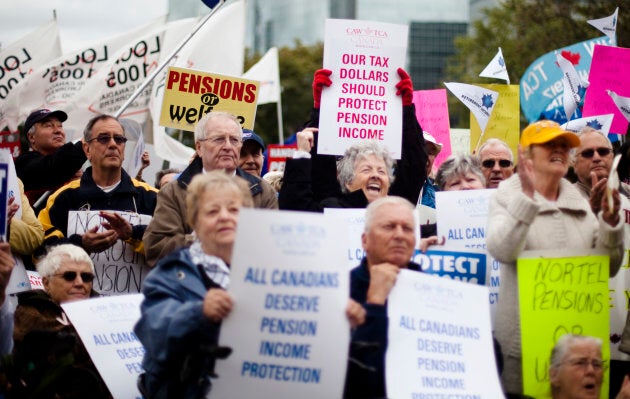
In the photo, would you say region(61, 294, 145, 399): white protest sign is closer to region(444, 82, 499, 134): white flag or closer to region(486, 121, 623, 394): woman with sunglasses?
region(486, 121, 623, 394): woman with sunglasses

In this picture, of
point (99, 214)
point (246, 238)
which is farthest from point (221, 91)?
point (246, 238)

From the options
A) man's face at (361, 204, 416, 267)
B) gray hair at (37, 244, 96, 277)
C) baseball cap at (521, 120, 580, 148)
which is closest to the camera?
man's face at (361, 204, 416, 267)

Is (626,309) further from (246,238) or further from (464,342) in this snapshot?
(246,238)

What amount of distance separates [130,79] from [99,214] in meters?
6.26

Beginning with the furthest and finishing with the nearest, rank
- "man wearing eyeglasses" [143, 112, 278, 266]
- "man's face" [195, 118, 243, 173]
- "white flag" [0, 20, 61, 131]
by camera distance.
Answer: "white flag" [0, 20, 61, 131] < "man's face" [195, 118, 243, 173] < "man wearing eyeglasses" [143, 112, 278, 266]

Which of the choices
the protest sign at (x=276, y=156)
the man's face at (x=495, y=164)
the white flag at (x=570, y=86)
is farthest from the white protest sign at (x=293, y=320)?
the protest sign at (x=276, y=156)

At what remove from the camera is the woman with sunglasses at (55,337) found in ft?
17.6

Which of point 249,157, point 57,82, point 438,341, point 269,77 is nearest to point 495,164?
point 249,157

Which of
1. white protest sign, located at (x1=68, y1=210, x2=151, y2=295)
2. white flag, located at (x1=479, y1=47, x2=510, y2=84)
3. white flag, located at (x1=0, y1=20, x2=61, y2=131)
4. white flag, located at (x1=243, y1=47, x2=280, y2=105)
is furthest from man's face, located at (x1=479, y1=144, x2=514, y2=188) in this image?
white flag, located at (x1=243, y1=47, x2=280, y2=105)

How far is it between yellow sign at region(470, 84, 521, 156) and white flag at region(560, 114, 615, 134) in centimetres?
147

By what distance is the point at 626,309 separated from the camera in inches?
274

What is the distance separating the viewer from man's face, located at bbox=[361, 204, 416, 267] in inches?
216

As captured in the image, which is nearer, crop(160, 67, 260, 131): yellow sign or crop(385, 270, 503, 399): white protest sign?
crop(385, 270, 503, 399): white protest sign

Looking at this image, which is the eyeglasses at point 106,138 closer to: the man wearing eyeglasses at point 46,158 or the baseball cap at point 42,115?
the man wearing eyeglasses at point 46,158
